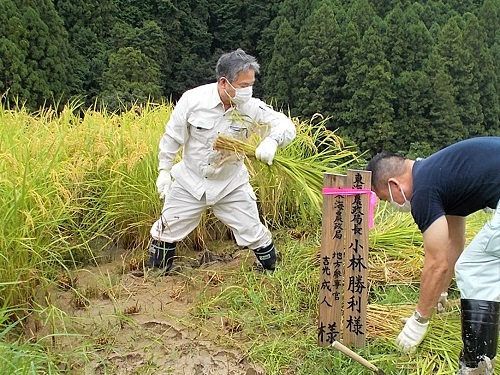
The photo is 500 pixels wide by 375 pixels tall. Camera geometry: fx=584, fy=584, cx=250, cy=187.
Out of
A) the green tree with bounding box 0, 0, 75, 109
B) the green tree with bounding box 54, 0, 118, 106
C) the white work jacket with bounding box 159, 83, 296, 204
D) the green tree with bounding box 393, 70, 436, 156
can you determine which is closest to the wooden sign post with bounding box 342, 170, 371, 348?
the white work jacket with bounding box 159, 83, 296, 204

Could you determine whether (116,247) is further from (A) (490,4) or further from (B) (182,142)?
(A) (490,4)

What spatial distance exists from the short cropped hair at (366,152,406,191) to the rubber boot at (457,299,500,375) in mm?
594

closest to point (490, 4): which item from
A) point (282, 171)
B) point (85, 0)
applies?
point (85, 0)

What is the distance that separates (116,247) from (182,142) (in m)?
1.10

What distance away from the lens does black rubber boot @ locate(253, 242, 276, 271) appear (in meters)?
3.59

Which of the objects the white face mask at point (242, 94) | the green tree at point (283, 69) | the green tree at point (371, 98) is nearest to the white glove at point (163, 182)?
the white face mask at point (242, 94)

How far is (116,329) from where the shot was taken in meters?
2.96

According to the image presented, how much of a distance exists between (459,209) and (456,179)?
0.79 feet

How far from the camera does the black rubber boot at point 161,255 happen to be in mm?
3580

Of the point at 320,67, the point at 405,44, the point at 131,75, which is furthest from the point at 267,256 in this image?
the point at 405,44

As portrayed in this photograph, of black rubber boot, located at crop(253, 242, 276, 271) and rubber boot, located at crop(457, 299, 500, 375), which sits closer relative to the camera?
rubber boot, located at crop(457, 299, 500, 375)

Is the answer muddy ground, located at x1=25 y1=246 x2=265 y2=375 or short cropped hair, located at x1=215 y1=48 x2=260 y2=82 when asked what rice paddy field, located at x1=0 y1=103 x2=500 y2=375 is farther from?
short cropped hair, located at x1=215 y1=48 x2=260 y2=82

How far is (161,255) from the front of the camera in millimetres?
3633

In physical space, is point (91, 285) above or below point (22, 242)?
below
